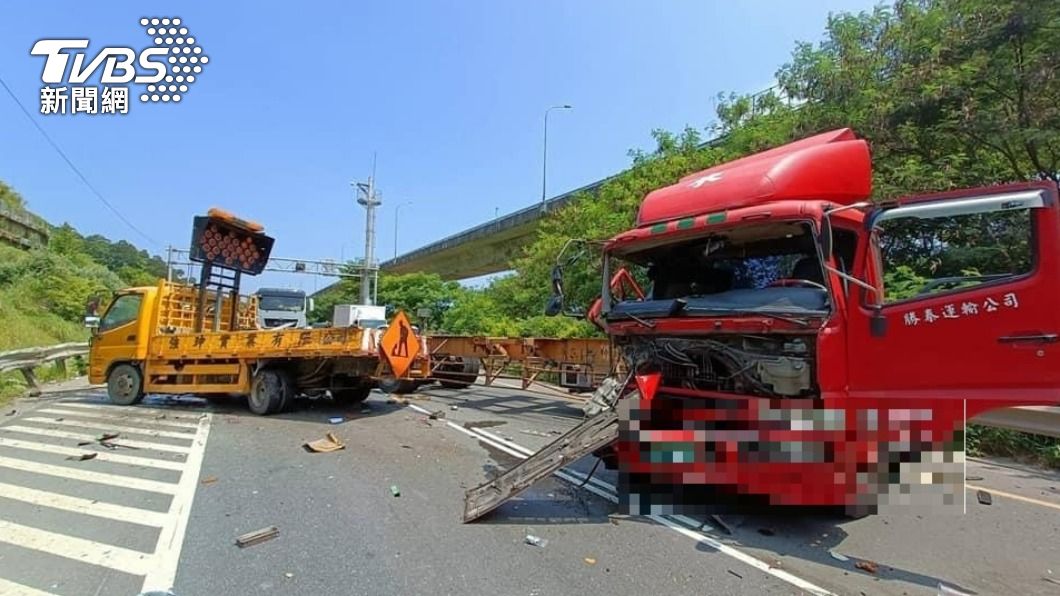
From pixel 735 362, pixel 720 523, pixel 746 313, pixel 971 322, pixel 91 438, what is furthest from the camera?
pixel 91 438

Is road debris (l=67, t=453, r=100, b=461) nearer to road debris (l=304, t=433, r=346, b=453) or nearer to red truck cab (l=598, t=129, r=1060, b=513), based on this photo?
road debris (l=304, t=433, r=346, b=453)

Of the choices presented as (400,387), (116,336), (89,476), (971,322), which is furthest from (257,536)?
(116,336)

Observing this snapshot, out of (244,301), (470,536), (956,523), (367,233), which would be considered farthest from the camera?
(367,233)

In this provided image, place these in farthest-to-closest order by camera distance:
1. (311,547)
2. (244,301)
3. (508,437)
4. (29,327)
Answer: (29,327)
(244,301)
(508,437)
(311,547)

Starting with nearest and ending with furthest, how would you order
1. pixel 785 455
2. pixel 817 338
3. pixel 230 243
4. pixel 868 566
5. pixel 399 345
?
pixel 868 566 → pixel 817 338 → pixel 785 455 → pixel 399 345 → pixel 230 243

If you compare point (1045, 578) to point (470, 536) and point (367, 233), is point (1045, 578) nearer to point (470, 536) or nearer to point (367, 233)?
point (470, 536)

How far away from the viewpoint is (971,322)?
10.9ft

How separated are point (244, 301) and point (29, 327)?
48.9 feet

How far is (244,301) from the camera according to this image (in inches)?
489

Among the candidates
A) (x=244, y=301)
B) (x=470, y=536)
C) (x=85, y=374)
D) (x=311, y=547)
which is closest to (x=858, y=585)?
(x=470, y=536)

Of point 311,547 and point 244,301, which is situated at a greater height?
point 244,301

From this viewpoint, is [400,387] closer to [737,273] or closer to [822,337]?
[737,273]

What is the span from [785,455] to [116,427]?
9.08m

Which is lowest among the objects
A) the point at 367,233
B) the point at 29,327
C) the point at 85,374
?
the point at 85,374
